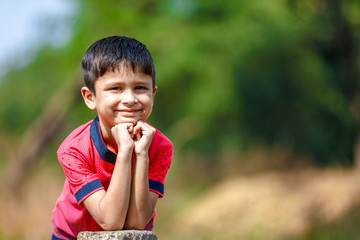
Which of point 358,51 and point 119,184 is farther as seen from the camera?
point 358,51

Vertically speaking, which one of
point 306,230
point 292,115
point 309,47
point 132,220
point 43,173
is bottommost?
point 132,220

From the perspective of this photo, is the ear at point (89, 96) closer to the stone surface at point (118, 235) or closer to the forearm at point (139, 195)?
the forearm at point (139, 195)

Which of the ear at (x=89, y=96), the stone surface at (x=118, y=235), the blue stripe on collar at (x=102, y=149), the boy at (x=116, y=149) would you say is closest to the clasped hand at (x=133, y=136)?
the boy at (x=116, y=149)

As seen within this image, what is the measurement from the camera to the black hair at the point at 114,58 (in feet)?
7.09

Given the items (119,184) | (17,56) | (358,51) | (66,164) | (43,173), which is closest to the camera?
(119,184)

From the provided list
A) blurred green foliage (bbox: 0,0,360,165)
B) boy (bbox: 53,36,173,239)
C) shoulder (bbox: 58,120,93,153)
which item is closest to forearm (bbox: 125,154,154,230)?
boy (bbox: 53,36,173,239)

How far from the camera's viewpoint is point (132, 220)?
84.3 inches

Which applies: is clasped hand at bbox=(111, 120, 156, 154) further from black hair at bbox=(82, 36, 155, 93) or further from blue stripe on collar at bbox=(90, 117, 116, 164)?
black hair at bbox=(82, 36, 155, 93)

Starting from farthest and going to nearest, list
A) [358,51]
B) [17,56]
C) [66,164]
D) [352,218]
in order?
[17,56] < [358,51] < [352,218] < [66,164]

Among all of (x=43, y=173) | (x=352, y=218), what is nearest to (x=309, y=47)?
(x=352, y=218)

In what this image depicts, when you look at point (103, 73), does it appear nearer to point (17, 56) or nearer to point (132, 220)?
point (132, 220)

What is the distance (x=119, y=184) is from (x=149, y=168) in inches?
11.3

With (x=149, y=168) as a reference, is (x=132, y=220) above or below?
below

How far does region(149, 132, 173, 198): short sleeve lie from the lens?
7.59 ft
